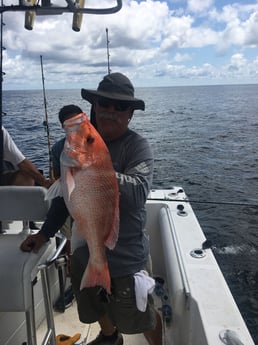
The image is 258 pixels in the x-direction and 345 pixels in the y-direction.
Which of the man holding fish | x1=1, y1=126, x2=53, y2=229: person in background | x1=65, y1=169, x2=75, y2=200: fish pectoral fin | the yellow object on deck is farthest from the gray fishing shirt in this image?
x1=1, y1=126, x2=53, y2=229: person in background

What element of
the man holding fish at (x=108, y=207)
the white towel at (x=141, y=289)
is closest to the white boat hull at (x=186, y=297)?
the man holding fish at (x=108, y=207)

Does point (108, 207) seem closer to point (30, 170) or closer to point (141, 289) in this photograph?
point (141, 289)

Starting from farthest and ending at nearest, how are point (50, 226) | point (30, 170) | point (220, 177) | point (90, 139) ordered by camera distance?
point (220, 177), point (30, 170), point (50, 226), point (90, 139)

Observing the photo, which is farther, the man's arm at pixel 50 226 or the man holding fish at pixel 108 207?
the man's arm at pixel 50 226

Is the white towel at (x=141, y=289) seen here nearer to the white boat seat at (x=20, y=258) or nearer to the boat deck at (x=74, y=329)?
the white boat seat at (x=20, y=258)

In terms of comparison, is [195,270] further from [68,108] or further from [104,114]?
[68,108]

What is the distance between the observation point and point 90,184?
1.61 metres

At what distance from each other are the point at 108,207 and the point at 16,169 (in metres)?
2.85

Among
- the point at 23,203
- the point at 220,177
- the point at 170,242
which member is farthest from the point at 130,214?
the point at 220,177

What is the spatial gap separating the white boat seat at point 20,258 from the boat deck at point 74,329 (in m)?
1.04

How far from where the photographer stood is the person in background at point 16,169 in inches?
162

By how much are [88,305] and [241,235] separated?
7.47 m

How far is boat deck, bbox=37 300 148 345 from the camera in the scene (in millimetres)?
3416

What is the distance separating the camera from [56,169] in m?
2.41
